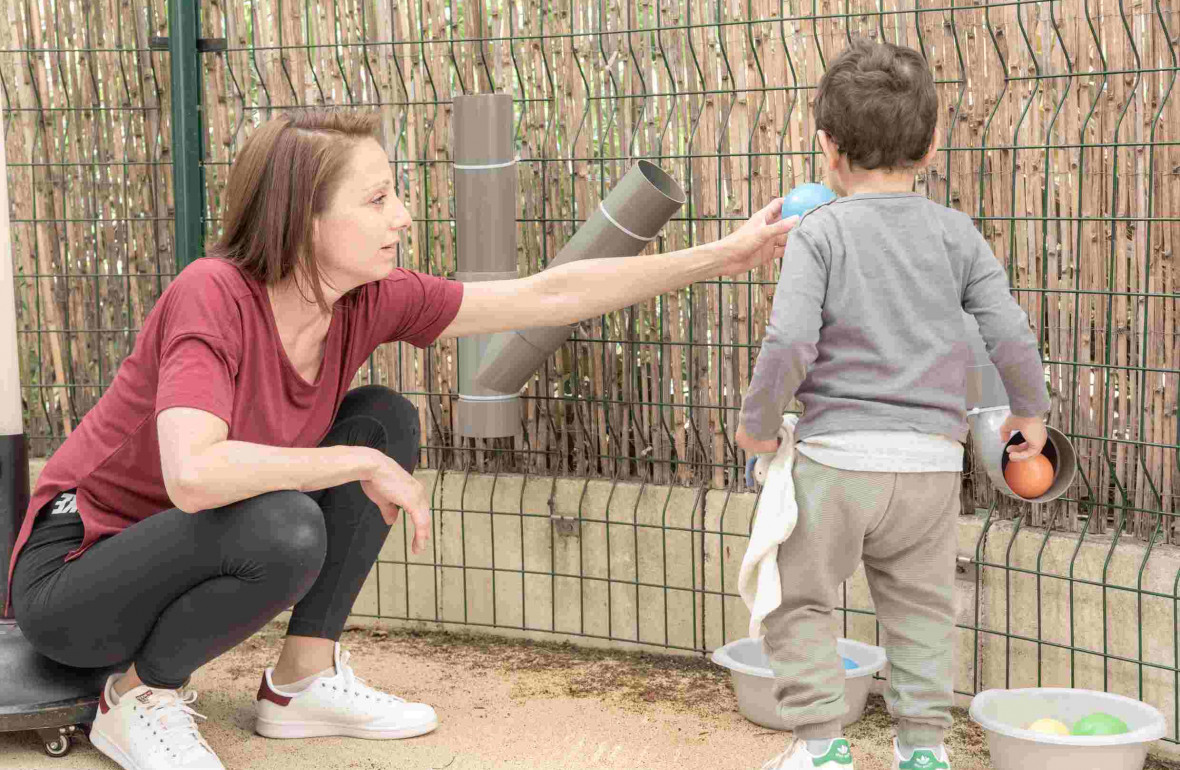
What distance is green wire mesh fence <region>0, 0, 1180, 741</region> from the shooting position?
9.34ft

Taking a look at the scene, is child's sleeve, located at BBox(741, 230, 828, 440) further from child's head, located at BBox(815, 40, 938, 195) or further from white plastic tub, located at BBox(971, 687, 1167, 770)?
white plastic tub, located at BBox(971, 687, 1167, 770)

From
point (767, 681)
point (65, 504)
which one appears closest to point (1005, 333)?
point (767, 681)

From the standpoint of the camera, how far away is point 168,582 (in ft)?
7.84

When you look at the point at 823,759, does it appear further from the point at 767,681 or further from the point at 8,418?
the point at 8,418

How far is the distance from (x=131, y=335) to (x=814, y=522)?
2398 millimetres

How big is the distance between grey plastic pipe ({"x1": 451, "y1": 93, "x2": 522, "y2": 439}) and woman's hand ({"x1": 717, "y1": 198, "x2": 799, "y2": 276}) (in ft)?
2.68

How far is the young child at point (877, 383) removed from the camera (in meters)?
2.28

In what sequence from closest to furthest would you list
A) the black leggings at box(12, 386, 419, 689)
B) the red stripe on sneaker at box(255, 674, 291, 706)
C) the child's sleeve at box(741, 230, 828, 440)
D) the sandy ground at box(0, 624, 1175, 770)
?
1. the child's sleeve at box(741, 230, 828, 440)
2. the black leggings at box(12, 386, 419, 689)
3. the sandy ground at box(0, 624, 1175, 770)
4. the red stripe on sneaker at box(255, 674, 291, 706)

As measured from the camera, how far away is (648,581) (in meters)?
3.44

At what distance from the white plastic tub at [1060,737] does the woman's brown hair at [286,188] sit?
60.5 inches

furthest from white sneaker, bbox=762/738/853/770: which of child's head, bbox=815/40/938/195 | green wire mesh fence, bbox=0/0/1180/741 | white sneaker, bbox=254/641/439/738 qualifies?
child's head, bbox=815/40/938/195

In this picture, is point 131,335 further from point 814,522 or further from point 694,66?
point 814,522

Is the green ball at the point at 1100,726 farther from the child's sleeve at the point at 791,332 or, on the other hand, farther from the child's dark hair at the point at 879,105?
the child's dark hair at the point at 879,105

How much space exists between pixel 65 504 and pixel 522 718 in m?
1.08
